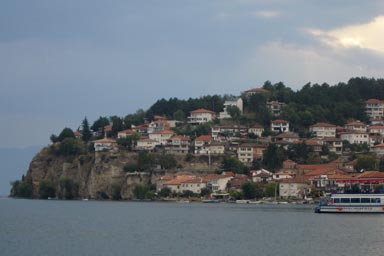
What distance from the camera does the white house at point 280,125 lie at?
15238cm

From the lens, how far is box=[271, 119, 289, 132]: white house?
500 ft

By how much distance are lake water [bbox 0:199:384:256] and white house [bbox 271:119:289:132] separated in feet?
207

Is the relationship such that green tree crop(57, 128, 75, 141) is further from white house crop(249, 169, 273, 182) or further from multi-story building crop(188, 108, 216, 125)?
white house crop(249, 169, 273, 182)

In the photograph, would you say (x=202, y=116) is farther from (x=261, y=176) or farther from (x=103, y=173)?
(x=261, y=176)

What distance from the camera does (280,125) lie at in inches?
6009

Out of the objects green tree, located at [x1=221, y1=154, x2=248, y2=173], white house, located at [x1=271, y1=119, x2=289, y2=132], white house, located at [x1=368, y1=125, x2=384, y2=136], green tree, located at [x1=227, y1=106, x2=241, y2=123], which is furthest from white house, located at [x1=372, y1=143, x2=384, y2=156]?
green tree, located at [x1=227, y1=106, x2=241, y2=123]

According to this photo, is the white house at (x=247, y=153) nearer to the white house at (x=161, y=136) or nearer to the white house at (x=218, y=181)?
the white house at (x=218, y=181)

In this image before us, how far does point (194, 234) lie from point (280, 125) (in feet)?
298

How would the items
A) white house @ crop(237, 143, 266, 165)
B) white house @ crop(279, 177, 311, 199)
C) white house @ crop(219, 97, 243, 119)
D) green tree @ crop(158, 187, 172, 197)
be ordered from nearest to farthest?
white house @ crop(279, 177, 311, 199) < green tree @ crop(158, 187, 172, 197) < white house @ crop(237, 143, 266, 165) < white house @ crop(219, 97, 243, 119)

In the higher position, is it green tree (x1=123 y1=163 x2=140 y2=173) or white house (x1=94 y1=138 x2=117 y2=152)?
white house (x1=94 y1=138 x2=117 y2=152)

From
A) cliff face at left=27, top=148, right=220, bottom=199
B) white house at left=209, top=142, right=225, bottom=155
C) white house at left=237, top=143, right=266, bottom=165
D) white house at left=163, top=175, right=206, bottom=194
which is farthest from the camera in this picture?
white house at left=209, top=142, right=225, bottom=155

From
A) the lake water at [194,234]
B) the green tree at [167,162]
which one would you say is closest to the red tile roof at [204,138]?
the green tree at [167,162]

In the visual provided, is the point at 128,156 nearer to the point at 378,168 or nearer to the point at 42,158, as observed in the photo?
the point at 42,158

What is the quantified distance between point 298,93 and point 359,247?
113m
